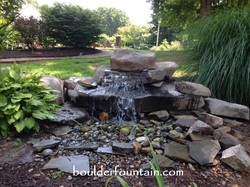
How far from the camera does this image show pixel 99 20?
8.84 meters

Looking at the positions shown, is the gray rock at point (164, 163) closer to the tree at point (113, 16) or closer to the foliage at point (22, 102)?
the foliage at point (22, 102)

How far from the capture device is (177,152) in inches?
64.6

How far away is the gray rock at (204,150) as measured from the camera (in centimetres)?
155

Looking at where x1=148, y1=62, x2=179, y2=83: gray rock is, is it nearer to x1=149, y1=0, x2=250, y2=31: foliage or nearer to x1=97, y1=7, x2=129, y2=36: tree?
x1=149, y1=0, x2=250, y2=31: foliage

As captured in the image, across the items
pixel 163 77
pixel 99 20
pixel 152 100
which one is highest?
pixel 99 20

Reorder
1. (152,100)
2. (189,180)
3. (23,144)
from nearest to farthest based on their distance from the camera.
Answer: (189,180) < (23,144) < (152,100)

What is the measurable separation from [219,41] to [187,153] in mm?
1775

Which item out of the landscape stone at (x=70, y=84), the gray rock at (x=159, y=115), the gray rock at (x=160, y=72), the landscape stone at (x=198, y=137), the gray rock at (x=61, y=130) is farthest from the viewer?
the landscape stone at (x=70, y=84)

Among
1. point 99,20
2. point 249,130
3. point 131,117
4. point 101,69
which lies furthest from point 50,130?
point 99,20

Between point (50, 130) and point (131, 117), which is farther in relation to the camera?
point (131, 117)

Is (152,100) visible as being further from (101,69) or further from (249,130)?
(249,130)

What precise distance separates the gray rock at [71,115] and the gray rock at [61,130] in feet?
0.22

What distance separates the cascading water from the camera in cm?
239

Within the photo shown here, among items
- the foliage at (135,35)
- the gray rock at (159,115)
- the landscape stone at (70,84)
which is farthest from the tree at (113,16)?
the gray rock at (159,115)
